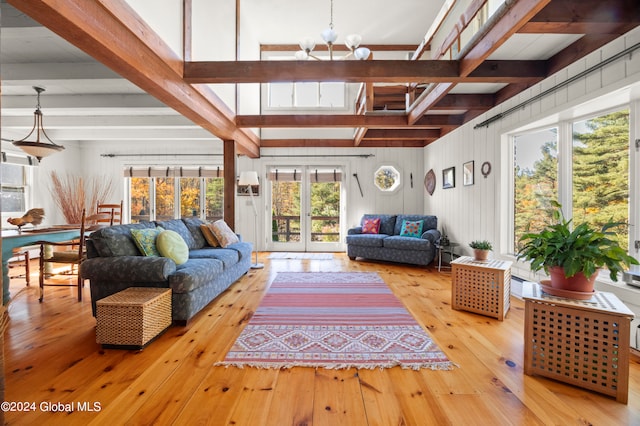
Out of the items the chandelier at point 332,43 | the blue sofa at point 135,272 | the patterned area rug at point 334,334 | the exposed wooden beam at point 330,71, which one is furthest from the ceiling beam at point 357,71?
the patterned area rug at point 334,334

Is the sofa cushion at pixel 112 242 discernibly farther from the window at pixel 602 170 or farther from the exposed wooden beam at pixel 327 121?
the window at pixel 602 170

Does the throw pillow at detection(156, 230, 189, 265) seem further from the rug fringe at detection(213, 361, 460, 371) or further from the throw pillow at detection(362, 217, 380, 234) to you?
the throw pillow at detection(362, 217, 380, 234)

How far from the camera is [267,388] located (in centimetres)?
182

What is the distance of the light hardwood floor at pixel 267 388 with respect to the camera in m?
1.59

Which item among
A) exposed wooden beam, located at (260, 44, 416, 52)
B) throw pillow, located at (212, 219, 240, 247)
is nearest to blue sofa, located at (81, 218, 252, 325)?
throw pillow, located at (212, 219, 240, 247)

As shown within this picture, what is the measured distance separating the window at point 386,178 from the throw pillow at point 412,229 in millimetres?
1271

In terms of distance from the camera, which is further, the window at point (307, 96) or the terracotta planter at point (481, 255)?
the window at point (307, 96)

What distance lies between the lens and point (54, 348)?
229cm

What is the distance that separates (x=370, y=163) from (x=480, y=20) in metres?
4.01

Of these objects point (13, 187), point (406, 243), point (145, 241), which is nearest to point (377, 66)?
point (145, 241)

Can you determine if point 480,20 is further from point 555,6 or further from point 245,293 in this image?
point 245,293

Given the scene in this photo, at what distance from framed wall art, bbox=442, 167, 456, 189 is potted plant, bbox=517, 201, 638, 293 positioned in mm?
3220

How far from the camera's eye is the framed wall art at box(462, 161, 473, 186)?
4480 mm

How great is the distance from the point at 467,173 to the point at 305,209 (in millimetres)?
3463
